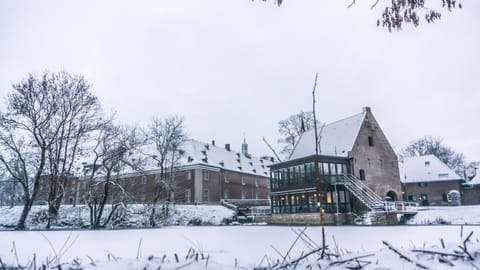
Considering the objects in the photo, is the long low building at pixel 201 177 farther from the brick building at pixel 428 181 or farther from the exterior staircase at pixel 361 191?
the brick building at pixel 428 181

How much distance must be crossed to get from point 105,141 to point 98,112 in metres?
2.50

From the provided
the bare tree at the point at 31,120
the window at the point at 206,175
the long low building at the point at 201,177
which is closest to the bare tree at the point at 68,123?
the bare tree at the point at 31,120

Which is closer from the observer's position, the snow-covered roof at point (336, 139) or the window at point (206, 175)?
the snow-covered roof at point (336, 139)

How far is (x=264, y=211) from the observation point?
3078 centimetres

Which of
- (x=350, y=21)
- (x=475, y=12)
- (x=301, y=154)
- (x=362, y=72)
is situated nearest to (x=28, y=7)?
(x=350, y=21)

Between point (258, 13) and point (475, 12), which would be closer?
point (475, 12)

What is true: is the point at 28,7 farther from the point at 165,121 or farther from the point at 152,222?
the point at 165,121

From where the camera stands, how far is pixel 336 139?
30.3 metres

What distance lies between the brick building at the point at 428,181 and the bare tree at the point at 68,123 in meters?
37.7

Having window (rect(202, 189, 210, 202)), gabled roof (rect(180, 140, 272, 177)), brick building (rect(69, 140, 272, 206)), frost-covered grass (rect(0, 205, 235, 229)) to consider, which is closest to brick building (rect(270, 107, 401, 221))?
frost-covered grass (rect(0, 205, 235, 229))

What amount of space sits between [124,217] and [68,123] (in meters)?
8.82

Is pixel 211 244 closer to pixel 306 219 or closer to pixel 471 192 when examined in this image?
pixel 306 219

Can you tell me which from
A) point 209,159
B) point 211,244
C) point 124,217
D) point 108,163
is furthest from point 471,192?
point 108,163

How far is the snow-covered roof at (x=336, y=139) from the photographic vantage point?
28.4m
